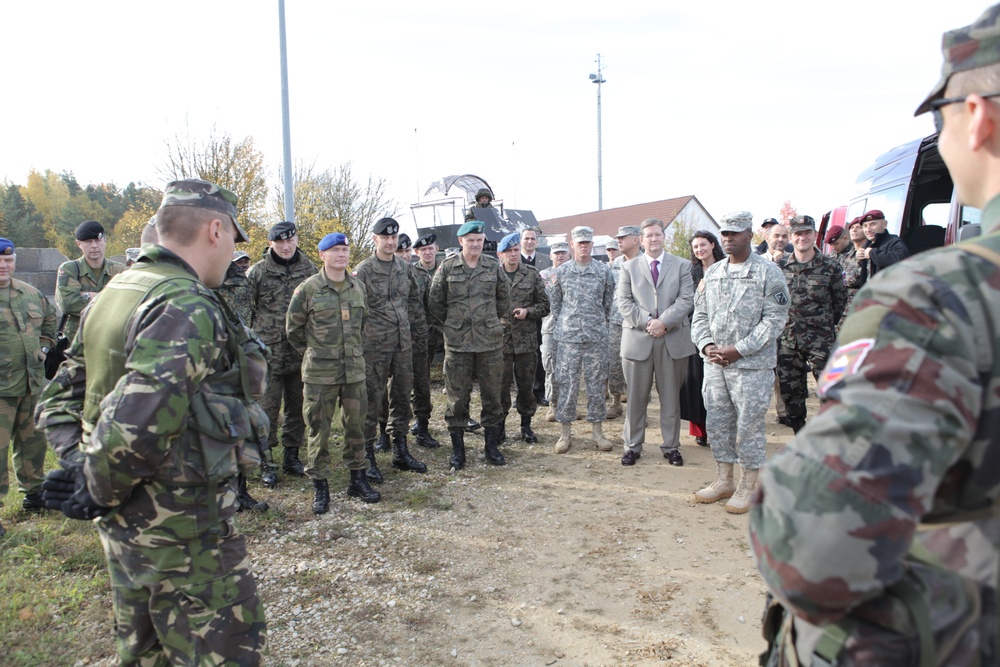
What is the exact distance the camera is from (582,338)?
594 cm

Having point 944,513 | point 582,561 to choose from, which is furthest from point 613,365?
point 944,513

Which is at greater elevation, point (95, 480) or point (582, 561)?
point (95, 480)

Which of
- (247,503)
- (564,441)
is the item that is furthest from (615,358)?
(247,503)

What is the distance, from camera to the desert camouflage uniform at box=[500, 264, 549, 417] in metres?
6.39

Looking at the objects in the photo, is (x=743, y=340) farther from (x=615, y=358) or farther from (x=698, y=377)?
(x=615, y=358)

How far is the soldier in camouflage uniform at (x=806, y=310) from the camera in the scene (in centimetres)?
564

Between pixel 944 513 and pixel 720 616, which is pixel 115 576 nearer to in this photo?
pixel 944 513

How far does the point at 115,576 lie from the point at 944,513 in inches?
84.4

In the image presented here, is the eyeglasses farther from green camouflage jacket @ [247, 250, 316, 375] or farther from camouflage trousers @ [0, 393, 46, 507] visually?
camouflage trousers @ [0, 393, 46, 507]

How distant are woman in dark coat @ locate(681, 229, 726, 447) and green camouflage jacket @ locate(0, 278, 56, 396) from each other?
16.8 ft

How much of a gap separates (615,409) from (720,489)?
2689 millimetres

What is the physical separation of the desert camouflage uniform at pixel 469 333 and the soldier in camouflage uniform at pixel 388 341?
1.23 ft

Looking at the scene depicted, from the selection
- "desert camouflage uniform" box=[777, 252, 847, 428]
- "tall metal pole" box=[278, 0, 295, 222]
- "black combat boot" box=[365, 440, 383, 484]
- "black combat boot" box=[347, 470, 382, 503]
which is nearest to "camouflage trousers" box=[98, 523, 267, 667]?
"black combat boot" box=[347, 470, 382, 503]

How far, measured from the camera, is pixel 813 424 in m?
0.97
